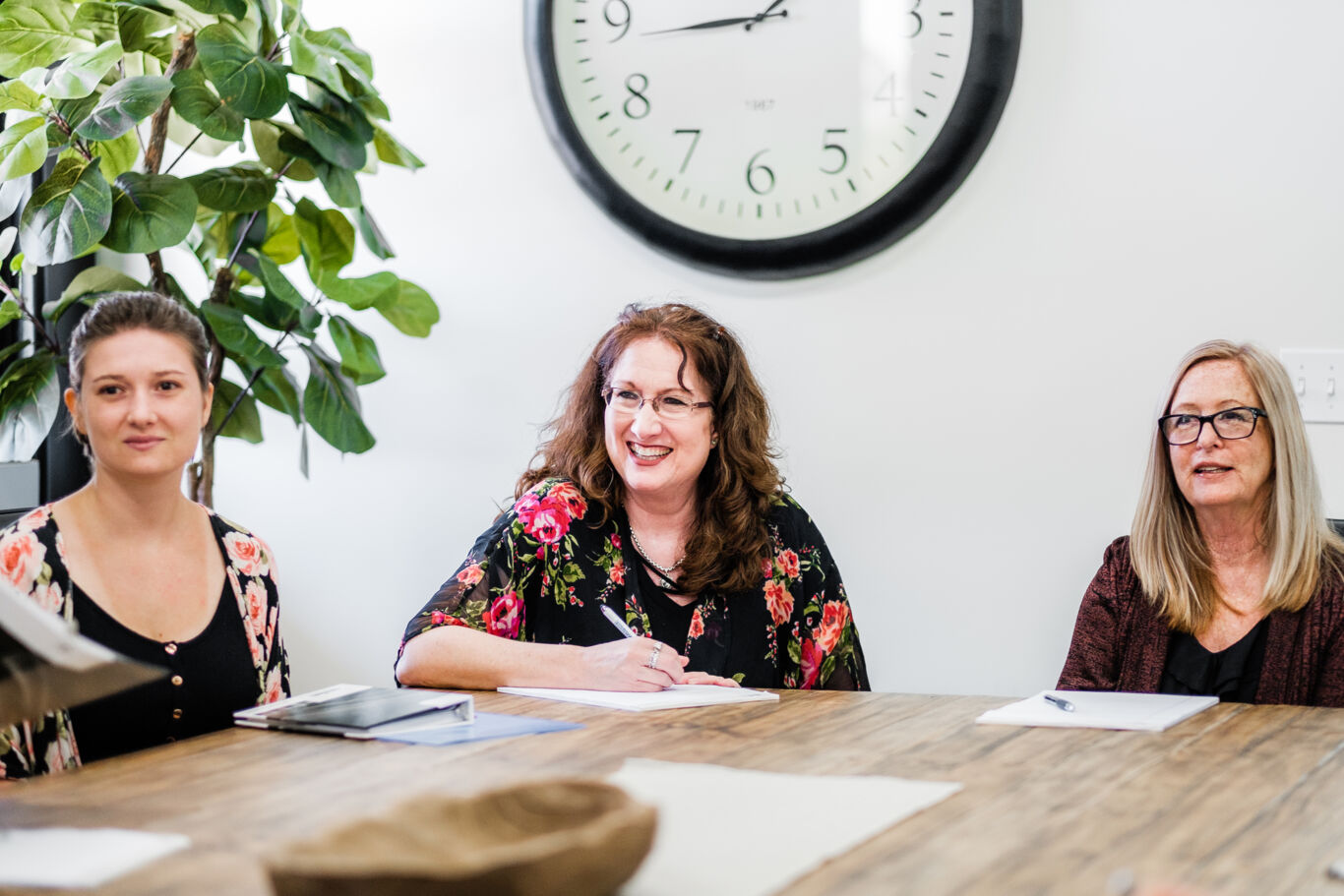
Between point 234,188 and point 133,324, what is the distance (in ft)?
1.92

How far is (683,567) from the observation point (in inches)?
80.6

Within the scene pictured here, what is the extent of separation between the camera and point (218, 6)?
207 cm

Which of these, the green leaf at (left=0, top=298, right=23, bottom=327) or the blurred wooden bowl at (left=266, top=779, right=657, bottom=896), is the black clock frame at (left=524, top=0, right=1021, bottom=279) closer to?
the green leaf at (left=0, top=298, right=23, bottom=327)

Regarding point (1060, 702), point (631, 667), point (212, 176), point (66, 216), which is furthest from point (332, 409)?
point (1060, 702)

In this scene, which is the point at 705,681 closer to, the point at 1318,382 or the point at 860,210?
the point at 860,210

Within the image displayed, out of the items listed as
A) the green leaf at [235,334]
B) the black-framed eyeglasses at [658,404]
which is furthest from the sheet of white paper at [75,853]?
the green leaf at [235,334]

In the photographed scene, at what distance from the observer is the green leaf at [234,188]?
222 centimetres

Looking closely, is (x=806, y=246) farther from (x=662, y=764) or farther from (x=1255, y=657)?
(x=662, y=764)

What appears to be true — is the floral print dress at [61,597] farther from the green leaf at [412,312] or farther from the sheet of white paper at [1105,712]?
the sheet of white paper at [1105,712]

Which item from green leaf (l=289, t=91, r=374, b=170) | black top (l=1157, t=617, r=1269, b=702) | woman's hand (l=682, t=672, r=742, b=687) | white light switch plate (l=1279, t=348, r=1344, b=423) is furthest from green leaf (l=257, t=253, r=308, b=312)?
white light switch plate (l=1279, t=348, r=1344, b=423)

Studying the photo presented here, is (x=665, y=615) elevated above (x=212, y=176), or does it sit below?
below

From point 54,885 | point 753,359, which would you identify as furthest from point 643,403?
point 54,885

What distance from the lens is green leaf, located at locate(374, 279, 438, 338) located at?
2428 mm

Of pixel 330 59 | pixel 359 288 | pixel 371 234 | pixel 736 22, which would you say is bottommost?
pixel 359 288
